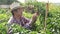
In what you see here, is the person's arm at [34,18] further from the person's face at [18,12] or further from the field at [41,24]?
the person's face at [18,12]

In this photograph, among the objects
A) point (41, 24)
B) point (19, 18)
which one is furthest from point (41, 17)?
point (19, 18)

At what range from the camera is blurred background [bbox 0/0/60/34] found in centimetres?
261

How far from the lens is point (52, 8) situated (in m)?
2.86

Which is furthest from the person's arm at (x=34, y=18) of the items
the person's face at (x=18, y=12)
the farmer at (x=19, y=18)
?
the person's face at (x=18, y=12)

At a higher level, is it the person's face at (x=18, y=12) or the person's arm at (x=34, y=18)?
the person's face at (x=18, y=12)

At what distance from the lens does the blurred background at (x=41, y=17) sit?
2.61 m

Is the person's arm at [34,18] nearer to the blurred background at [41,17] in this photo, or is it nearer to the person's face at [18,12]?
the blurred background at [41,17]

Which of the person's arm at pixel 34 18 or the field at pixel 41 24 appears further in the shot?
the person's arm at pixel 34 18

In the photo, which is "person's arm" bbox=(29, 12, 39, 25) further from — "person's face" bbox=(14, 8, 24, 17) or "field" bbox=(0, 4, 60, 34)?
"person's face" bbox=(14, 8, 24, 17)

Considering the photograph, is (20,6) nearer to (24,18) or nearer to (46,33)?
(24,18)

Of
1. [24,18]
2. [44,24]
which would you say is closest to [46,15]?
[44,24]

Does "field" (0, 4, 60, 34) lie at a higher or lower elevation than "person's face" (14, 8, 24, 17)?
lower

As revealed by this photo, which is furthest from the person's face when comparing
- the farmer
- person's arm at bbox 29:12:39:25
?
person's arm at bbox 29:12:39:25

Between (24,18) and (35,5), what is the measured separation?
275 millimetres
